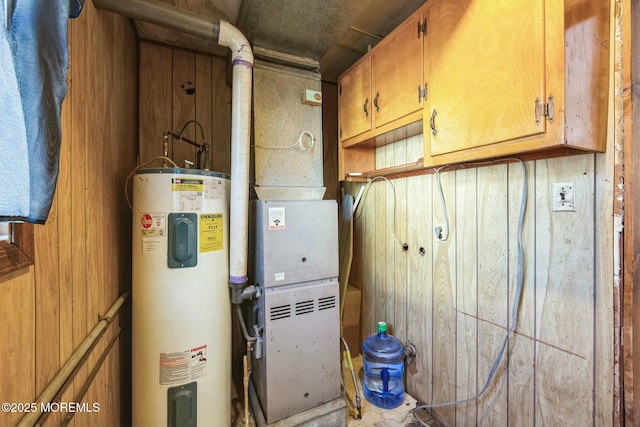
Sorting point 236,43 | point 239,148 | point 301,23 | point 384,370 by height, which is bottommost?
point 384,370

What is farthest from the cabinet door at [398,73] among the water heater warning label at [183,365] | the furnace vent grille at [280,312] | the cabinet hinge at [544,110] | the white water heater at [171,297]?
the water heater warning label at [183,365]

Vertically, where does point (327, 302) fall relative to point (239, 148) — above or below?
below

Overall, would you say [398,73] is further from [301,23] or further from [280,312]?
[280,312]

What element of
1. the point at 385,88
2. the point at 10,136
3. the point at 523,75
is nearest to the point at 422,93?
the point at 385,88

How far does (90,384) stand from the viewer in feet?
3.38

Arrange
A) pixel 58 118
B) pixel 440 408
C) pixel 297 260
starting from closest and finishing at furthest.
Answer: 1. pixel 58 118
2. pixel 297 260
3. pixel 440 408

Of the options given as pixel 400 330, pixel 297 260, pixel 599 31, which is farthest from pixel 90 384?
pixel 599 31

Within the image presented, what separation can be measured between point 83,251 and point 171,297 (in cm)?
43

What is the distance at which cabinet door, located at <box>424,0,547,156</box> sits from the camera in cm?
98

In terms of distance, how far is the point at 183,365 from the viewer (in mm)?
1347

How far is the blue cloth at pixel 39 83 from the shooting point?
467 millimetres

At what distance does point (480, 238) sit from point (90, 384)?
72.3 inches

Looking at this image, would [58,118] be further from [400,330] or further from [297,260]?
[400,330]

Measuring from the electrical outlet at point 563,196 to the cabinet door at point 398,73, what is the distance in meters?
0.73
